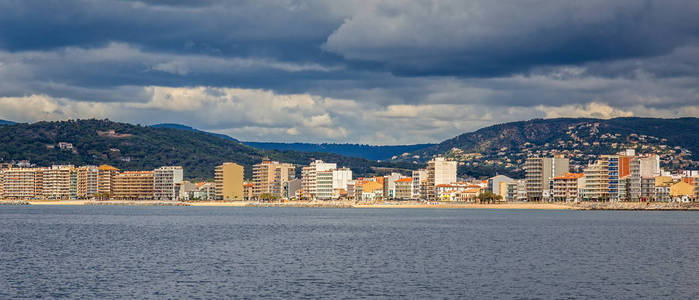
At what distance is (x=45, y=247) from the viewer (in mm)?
82125

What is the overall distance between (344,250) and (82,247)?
26.6 meters

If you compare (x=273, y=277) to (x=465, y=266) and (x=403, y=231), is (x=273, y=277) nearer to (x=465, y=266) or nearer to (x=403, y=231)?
(x=465, y=266)

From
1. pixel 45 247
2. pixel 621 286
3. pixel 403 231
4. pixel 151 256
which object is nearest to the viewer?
pixel 621 286

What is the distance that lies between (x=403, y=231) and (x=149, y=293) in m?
66.1

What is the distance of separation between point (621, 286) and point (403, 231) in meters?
59.9

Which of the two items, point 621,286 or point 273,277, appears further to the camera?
point 273,277

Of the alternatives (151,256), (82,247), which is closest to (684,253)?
(151,256)

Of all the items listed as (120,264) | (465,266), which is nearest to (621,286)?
(465,266)

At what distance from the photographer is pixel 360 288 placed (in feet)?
172

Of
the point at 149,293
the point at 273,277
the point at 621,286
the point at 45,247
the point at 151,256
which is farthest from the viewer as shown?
the point at 45,247

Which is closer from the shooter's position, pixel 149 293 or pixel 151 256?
pixel 149 293

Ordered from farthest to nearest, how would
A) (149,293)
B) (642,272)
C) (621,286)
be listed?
(642,272)
(621,286)
(149,293)

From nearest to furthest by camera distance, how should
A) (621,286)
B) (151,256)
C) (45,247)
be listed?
(621,286) < (151,256) < (45,247)

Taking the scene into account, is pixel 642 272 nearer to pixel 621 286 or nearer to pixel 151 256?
pixel 621 286
